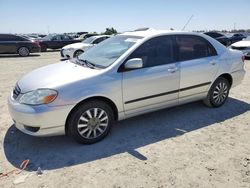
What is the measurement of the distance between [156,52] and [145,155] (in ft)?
5.85

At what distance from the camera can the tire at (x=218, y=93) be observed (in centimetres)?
546

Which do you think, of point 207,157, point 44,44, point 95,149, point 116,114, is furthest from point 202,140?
point 44,44

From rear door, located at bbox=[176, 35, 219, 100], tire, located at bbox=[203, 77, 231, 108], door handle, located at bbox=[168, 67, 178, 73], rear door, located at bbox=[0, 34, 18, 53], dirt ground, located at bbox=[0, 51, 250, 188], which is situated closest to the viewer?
dirt ground, located at bbox=[0, 51, 250, 188]

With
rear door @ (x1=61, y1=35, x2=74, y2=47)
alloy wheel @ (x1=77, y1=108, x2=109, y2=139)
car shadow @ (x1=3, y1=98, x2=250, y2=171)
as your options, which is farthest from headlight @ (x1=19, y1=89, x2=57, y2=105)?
rear door @ (x1=61, y1=35, x2=74, y2=47)

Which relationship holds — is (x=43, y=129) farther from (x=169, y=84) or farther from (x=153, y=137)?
(x=169, y=84)

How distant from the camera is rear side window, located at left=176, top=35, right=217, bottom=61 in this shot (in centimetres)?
489

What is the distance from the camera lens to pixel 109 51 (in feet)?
15.5

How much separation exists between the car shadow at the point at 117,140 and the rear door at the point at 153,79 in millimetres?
388

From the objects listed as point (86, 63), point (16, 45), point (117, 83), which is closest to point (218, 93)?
point (117, 83)

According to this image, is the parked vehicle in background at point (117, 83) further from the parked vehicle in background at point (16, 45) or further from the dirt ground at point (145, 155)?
the parked vehicle in background at point (16, 45)

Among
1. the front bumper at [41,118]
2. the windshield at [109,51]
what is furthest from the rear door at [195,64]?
the front bumper at [41,118]

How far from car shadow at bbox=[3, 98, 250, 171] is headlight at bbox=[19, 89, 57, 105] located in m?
0.74

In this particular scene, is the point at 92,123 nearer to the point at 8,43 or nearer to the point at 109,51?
the point at 109,51

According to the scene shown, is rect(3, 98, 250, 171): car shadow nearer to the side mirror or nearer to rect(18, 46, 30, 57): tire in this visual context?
the side mirror
